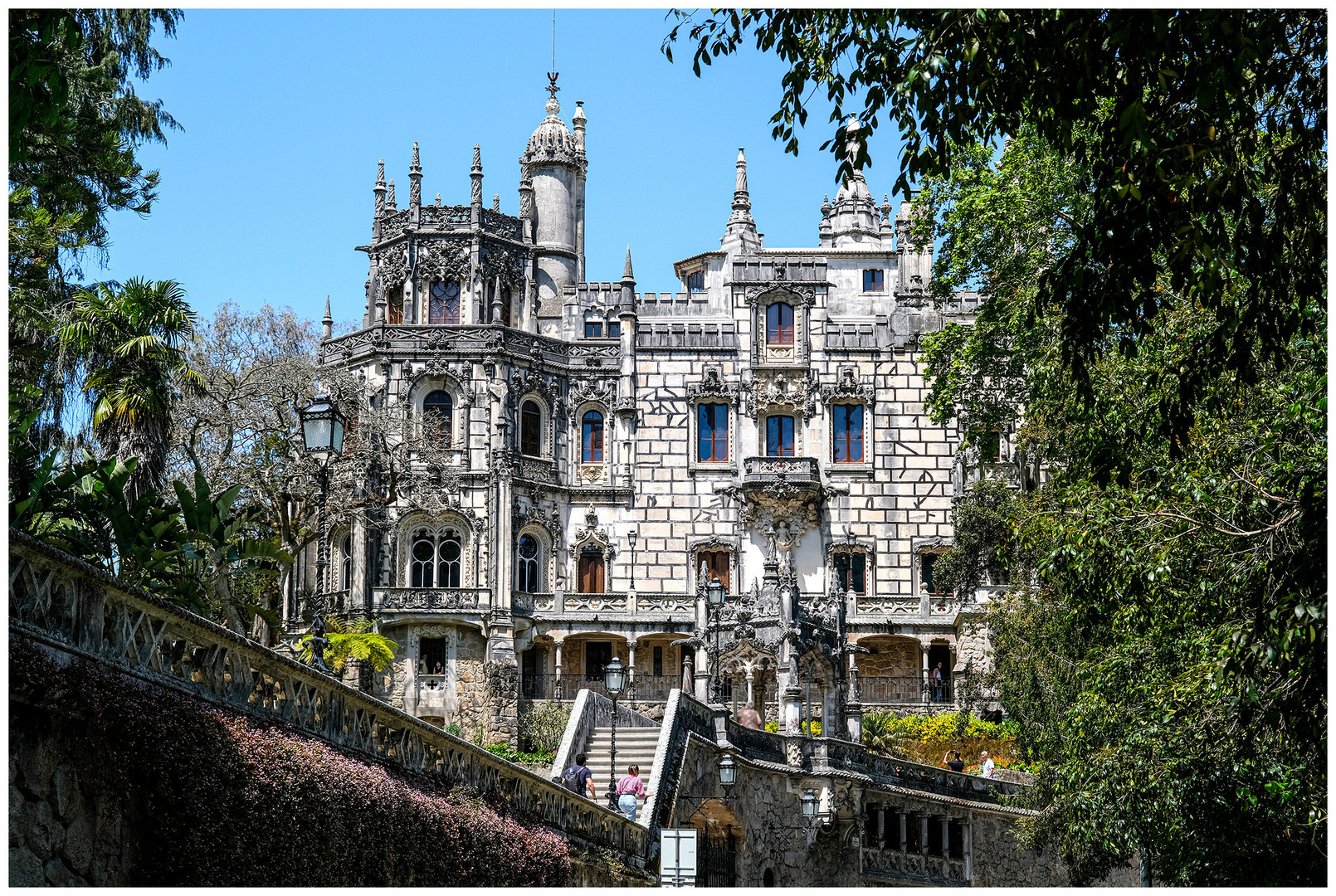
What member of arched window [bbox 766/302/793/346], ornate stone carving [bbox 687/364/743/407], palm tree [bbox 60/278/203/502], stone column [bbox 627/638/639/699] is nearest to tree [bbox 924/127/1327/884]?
palm tree [bbox 60/278/203/502]

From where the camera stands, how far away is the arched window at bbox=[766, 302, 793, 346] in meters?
52.2

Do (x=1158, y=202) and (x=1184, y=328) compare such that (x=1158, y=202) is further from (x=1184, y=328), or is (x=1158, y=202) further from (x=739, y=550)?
(x=739, y=550)

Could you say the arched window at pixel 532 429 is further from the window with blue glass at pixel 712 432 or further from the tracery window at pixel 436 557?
the window with blue glass at pixel 712 432

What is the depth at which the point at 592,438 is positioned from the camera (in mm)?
51219

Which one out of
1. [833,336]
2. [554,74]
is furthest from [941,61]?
[554,74]

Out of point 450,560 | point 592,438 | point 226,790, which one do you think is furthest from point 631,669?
point 226,790

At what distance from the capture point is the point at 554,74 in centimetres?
6322

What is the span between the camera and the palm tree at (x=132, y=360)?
866 inches

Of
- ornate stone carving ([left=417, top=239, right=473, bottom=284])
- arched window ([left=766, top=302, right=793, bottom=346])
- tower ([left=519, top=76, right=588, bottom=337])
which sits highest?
tower ([left=519, top=76, right=588, bottom=337])

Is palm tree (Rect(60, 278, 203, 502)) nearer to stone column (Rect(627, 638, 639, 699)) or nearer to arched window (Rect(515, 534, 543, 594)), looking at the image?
stone column (Rect(627, 638, 639, 699))

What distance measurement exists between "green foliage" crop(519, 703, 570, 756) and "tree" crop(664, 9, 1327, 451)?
3237 centimetres

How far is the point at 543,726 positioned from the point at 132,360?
78.0 feet

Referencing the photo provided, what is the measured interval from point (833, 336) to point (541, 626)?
1381 cm

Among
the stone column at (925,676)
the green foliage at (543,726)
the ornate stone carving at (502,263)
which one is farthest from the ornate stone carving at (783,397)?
the green foliage at (543,726)
